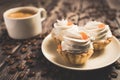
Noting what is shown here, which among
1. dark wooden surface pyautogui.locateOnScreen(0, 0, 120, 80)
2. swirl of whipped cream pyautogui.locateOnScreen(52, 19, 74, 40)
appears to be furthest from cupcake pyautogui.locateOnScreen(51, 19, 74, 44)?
dark wooden surface pyautogui.locateOnScreen(0, 0, 120, 80)

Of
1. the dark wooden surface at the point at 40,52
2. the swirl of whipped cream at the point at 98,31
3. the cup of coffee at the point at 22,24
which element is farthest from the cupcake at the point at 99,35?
the cup of coffee at the point at 22,24

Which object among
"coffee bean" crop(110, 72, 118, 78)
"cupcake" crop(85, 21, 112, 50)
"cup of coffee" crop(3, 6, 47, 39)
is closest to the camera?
"coffee bean" crop(110, 72, 118, 78)

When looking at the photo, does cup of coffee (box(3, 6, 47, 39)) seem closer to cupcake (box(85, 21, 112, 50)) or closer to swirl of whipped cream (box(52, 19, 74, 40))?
swirl of whipped cream (box(52, 19, 74, 40))

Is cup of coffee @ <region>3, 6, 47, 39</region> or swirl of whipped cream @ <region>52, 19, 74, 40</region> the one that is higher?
swirl of whipped cream @ <region>52, 19, 74, 40</region>


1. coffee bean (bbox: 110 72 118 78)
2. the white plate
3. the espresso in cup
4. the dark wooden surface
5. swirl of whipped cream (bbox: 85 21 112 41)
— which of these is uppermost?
swirl of whipped cream (bbox: 85 21 112 41)

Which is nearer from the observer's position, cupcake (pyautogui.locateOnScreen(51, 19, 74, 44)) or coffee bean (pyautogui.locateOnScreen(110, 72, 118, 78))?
coffee bean (pyautogui.locateOnScreen(110, 72, 118, 78))

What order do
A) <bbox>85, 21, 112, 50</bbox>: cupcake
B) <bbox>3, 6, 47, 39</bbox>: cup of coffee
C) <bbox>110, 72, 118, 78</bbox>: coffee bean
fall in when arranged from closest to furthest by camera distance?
1. <bbox>110, 72, 118, 78</bbox>: coffee bean
2. <bbox>85, 21, 112, 50</bbox>: cupcake
3. <bbox>3, 6, 47, 39</bbox>: cup of coffee

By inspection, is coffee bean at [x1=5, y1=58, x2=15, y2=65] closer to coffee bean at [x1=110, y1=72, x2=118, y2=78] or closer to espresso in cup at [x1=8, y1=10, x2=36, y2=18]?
espresso in cup at [x1=8, y1=10, x2=36, y2=18]
